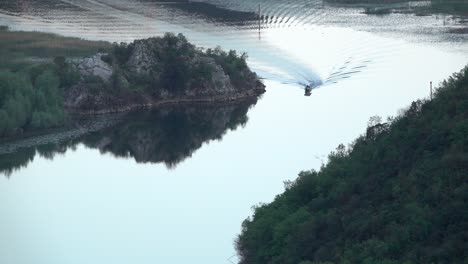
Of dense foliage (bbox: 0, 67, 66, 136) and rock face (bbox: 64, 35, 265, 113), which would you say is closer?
dense foliage (bbox: 0, 67, 66, 136)

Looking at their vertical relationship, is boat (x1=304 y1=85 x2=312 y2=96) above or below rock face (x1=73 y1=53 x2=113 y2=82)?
below

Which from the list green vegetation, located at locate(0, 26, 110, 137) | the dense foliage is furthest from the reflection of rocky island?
green vegetation, located at locate(0, 26, 110, 137)

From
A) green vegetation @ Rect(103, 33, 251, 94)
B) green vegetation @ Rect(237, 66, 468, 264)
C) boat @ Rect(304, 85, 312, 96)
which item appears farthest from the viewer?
green vegetation @ Rect(103, 33, 251, 94)

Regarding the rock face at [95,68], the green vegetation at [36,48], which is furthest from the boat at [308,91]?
the green vegetation at [36,48]

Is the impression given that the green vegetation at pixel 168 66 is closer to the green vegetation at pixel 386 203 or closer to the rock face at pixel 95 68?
→ the rock face at pixel 95 68

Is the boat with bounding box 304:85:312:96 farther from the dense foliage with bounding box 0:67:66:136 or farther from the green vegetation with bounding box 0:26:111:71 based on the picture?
the dense foliage with bounding box 0:67:66:136

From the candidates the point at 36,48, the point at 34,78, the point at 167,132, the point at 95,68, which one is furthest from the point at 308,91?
the point at 36,48
